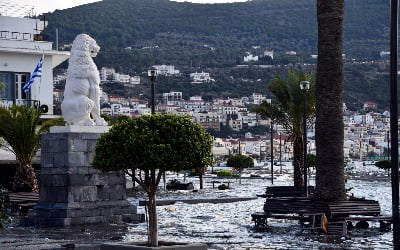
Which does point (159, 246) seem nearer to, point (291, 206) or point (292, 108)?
point (291, 206)

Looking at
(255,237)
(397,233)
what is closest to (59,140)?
(255,237)

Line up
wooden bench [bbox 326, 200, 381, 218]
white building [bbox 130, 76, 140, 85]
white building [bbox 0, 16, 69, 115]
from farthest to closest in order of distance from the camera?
white building [bbox 130, 76, 140, 85], white building [bbox 0, 16, 69, 115], wooden bench [bbox 326, 200, 381, 218]

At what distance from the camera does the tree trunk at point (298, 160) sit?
1650 inches

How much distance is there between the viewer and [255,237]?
2044 centimetres

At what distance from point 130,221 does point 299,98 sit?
20782 mm

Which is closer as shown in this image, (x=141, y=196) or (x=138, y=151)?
(x=138, y=151)

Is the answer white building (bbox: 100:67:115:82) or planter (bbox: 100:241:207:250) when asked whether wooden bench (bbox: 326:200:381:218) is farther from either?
white building (bbox: 100:67:115:82)

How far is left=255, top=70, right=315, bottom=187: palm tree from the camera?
140ft

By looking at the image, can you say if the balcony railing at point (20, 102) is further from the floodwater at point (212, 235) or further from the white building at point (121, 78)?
the white building at point (121, 78)

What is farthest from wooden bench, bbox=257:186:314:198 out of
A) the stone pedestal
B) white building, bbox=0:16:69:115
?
white building, bbox=0:16:69:115

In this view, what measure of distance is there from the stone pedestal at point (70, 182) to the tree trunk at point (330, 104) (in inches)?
210

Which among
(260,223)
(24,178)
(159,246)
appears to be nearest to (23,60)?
(24,178)

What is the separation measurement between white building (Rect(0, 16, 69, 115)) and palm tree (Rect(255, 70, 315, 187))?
35.1 feet

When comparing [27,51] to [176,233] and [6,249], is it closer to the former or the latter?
[176,233]
